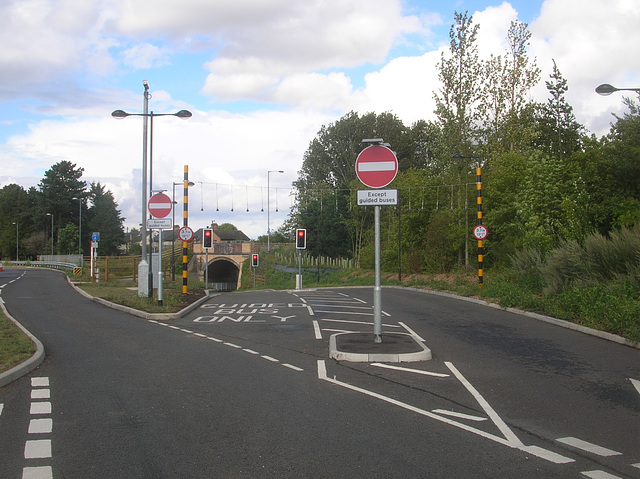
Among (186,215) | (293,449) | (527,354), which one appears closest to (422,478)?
(293,449)

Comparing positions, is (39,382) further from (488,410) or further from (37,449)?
(488,410)

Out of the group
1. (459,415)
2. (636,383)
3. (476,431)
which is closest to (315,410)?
(459,415)

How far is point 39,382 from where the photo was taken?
7.73 meters

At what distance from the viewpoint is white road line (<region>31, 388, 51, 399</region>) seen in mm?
6914

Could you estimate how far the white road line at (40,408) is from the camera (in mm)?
6254

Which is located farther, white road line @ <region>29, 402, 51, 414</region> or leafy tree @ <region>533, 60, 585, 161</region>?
leafy tree @ <region>533, 60, 585, 161</region>

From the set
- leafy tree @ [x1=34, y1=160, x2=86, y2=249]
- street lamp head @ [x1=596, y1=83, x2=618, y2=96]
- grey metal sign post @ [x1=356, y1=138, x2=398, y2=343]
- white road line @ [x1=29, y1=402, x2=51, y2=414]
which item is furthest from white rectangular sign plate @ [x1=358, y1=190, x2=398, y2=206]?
leafy tree @ [x1=34, y1=160, x2=86, y2=249]

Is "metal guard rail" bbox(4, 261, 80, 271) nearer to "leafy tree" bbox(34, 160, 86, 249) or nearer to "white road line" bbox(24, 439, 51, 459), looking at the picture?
"leafy tree" bbox(34, 160, 86, 249)

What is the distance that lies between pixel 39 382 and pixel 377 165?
6.27m

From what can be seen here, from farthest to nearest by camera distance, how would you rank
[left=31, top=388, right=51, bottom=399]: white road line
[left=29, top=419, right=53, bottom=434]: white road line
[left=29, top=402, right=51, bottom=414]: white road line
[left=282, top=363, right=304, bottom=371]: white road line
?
1. [left=282, top=363, right=304, bottom=371]: white road line
2. [left=31, top=388, right=51, bottom=399]: white road line
3. [left=29, top=402, right=51, bottom=414]: white road line
4. [left=29, top=419, right=53, bottom=434]: white road line

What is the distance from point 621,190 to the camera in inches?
947

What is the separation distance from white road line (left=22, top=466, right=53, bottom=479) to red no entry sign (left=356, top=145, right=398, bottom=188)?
22.6 feet

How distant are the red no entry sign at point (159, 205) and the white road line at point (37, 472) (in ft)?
41.2

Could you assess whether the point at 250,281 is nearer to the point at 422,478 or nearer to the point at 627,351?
the point at 627,351
